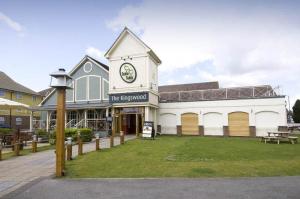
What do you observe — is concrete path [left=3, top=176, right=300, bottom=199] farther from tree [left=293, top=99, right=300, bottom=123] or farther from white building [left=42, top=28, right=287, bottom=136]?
tree [left=293, top=99, right=300, bottom=123]

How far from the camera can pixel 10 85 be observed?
1415 inches

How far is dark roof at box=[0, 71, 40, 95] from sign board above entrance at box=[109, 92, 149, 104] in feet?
63.1

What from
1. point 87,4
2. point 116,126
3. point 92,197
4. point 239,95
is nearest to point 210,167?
point 92,197

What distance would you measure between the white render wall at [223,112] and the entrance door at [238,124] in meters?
0.36

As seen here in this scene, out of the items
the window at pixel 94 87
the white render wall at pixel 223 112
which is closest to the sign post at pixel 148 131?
the white render wall at pixel 223 112

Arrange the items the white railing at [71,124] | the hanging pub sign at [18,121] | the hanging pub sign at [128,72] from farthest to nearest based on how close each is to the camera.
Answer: the hanging pub sign at [18,121] → the white railing at [71,124] → the hanging pub sign at [128,72]

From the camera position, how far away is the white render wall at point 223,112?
72.5ft

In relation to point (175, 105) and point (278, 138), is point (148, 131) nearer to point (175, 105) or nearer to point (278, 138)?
point (175, 105)

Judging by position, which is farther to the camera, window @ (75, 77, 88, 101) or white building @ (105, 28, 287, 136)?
window @ (75, 77, 88, 101)

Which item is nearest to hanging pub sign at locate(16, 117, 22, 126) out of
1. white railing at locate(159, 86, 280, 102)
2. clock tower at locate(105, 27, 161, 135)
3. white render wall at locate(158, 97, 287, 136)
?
clock tower at locate(105, 27, 161, 135)

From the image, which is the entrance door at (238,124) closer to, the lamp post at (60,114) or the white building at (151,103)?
the white building at (151,103)

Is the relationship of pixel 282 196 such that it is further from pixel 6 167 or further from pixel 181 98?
pixel 181 98

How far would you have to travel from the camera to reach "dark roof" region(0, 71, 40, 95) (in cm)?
3466

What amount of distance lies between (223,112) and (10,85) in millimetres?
29960
